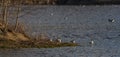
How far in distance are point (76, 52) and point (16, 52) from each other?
293 cm

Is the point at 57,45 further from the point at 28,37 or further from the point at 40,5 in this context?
the point at 40,5

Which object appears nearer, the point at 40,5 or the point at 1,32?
the point at 1,32

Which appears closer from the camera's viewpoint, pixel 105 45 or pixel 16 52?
pixel 16 52

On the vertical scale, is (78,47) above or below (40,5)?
above

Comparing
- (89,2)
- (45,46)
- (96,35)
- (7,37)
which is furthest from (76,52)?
(89,2)

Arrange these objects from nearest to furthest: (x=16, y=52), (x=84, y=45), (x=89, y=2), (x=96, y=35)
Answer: (x=16, y=52)
(x=84, y=45)
(x=96, y=35)
(x=89, y=2)

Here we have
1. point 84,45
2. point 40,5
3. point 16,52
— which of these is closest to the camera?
point 16,52

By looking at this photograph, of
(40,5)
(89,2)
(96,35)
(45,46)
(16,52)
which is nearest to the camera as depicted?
(16,52)

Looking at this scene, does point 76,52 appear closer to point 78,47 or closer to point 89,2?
point 78,47

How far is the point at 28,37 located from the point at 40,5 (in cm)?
5921

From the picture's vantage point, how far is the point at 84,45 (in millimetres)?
30266

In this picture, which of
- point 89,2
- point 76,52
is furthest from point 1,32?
point 89,2

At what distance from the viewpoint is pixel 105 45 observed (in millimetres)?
30984

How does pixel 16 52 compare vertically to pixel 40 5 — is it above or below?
above
